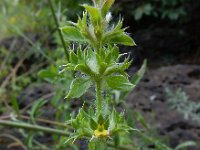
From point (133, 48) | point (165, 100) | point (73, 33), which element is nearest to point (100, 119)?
point (73, 33)

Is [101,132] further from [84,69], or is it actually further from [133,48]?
[133,48]

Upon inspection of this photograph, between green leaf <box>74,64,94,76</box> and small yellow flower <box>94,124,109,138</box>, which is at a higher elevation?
green leaf <box>74,64,94,76</box>

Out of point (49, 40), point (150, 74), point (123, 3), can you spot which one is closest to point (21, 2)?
point (49, 40)

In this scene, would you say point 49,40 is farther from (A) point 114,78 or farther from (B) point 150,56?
(A) point 114,78

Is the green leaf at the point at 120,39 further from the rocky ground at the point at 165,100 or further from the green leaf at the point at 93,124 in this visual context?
the rocky ground at the point at 165,100

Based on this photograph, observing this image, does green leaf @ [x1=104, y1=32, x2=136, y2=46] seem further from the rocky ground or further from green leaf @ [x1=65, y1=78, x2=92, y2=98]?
the rocky ground

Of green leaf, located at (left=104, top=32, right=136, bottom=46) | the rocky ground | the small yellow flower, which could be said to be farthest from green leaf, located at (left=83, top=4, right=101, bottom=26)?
the rocky ground

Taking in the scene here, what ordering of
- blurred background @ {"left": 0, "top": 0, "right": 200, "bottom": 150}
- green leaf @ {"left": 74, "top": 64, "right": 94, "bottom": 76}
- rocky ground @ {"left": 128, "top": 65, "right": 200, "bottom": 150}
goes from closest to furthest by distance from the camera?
green leaf @ {"left": 74, "top": 64, "right": 94, "bottom": 76}
rocky ground @ {"left": 128, "top": 65, "right": 200, "bottom": 150}
blurred background @ {"left": 0, "top": 0, "right": 200, "bottom": 150}
